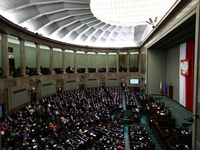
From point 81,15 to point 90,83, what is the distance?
553 inches

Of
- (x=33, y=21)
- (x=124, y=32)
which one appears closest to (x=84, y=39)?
(x=124, y=32)

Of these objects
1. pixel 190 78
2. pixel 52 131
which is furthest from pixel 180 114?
pixel 52 131

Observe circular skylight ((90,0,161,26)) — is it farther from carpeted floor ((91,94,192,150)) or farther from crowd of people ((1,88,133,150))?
crowd of people ((1,88,133,150))

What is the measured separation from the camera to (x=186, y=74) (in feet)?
44.2

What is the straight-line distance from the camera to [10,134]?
27.3 feet

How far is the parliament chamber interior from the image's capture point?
28.0ft

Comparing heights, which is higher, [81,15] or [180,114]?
[81,15]

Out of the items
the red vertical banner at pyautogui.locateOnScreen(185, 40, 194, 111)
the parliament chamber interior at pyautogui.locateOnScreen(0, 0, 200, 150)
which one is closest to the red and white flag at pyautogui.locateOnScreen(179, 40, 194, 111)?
the red vertical banner at pyautogui.locateOnScreen(185, 40, 194, 111)

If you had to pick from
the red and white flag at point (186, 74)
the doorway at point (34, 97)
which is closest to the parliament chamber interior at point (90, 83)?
the doorway at point (34, 97)

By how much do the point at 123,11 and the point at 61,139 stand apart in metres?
16.9

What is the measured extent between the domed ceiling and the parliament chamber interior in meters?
0.08

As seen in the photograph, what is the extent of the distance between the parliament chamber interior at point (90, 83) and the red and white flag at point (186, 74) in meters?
0.10

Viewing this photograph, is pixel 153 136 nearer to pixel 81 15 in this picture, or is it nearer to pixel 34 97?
pixel 34 97

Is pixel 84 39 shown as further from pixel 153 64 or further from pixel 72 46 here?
→ pixel 153 64
